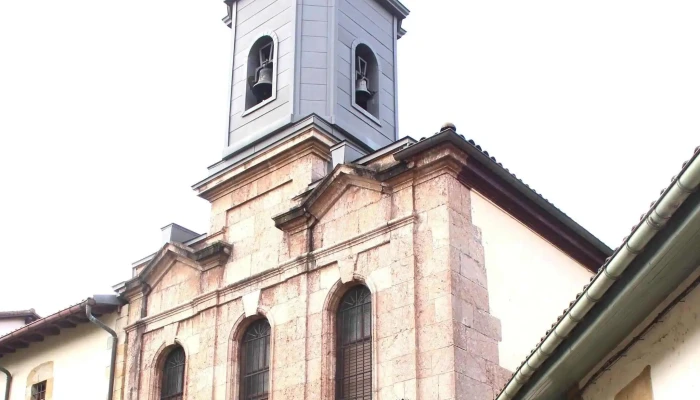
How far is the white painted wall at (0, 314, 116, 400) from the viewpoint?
59.3 ft

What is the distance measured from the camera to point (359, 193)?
14.6 metres

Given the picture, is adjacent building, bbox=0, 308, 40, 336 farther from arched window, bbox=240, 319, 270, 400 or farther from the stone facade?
arched window, bbox=240, 319, 270, 400

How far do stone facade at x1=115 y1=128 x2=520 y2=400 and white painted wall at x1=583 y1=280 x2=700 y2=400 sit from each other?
4.48m

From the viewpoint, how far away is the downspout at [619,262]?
6145 mm

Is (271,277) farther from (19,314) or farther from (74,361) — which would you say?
(19,314)

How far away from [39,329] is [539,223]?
1032 cm

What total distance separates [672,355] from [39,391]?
1539 cm

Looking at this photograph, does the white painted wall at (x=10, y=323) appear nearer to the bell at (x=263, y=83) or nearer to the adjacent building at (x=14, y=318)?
the adjacent building at (x=14, y=318)

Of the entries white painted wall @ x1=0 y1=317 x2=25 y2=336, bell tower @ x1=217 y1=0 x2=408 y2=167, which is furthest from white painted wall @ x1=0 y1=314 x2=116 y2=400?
white painted wall @ x1=0 y1=317 x2=25 y2=336

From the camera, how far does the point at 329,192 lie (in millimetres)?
14938

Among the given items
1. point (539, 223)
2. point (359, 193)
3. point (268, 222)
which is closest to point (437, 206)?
point (359, 193)

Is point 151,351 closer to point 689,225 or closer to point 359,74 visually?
point 359,74

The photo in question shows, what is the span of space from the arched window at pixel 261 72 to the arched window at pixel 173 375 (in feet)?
16.1

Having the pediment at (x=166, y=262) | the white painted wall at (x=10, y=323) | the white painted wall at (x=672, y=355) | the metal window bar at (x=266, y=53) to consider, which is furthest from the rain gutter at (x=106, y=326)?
the white painted wall at (x=672, y=355)
